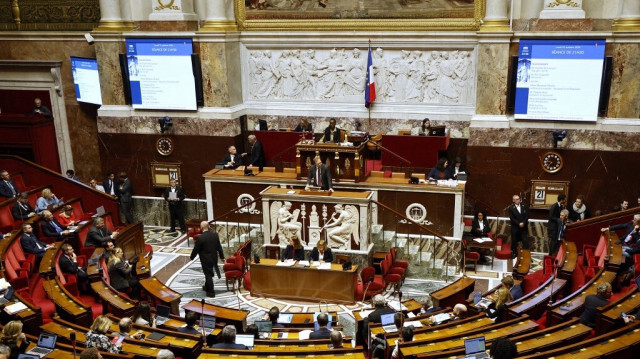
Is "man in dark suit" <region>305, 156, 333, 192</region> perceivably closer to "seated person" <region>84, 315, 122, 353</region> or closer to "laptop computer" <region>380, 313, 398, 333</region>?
"laptop computer" <region>380, 313, 398, 333</region>

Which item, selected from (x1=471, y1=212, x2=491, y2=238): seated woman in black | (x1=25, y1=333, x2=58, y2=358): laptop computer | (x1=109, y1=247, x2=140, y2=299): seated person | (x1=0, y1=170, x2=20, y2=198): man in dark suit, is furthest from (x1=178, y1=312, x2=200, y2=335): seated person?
(x1=0, y1=170, x2=20, y2=198): man in dark suit

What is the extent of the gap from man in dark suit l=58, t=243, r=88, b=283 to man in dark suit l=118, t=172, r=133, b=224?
447cm

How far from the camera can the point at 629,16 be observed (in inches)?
478

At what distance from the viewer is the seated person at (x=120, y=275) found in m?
10.2

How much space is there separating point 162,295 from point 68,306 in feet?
5.11

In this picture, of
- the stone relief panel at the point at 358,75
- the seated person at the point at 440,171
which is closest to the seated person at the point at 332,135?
the stone relief panel at the point at 358,75

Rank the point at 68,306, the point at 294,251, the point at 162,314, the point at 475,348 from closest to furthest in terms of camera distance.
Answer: the point at 475,348 → the point at 162,314 → the point at 68,306 → the point at 294,251

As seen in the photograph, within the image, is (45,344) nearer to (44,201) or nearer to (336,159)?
(44,201)

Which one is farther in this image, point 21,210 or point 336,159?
point 336,159

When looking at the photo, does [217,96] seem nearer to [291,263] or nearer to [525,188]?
[291,263]

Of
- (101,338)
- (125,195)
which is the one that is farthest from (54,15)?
(101,338)

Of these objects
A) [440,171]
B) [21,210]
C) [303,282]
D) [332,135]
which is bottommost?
[303,282]

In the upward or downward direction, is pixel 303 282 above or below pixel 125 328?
below

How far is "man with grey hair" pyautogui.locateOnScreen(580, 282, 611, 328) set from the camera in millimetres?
7602
